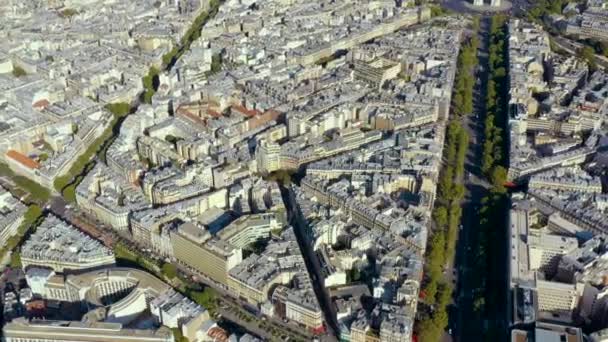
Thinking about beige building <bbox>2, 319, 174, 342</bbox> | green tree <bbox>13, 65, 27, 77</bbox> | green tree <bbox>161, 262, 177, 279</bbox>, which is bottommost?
green tree <bbox>161, 262, 177, 279</bbox>

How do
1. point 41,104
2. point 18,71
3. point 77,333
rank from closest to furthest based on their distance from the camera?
point 77,333, point 41,104, point 18,71

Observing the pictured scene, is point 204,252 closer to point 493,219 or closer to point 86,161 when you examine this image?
point 86,161

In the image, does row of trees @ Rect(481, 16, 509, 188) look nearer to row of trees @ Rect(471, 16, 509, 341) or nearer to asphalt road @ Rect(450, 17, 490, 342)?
row of trees @ Rect(471, 16, 509, 341)

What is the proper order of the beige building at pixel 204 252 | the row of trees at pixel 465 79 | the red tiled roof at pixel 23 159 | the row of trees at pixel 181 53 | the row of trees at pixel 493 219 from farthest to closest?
the row of trees at pixel 181 53, the row of trees at pixel 465 79, the red tiled roof at pixel 23 159, the beige building at pixel 204 252, the row of trees at pixel 493 219

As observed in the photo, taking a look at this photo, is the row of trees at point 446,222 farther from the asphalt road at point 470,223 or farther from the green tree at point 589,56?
the green tree at point 589,56

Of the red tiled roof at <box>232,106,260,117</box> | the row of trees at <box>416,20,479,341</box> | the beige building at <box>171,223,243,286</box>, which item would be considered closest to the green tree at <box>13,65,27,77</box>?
the red tiled roof at <box>232,106,260,117</box>

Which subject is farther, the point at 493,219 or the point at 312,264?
the point at 493,219

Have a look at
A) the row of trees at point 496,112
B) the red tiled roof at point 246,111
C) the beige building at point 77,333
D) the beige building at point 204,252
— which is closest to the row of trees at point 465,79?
the row of trees at point 496,112

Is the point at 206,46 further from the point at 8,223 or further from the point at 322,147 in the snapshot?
the point at 8,223

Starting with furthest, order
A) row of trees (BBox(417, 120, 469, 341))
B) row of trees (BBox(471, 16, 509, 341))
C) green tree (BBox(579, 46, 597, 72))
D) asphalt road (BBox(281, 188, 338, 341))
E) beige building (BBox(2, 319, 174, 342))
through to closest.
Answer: green tree (BBox(579, 46, 597, 72)) → row of trees (BBox(471, 16, 509, 341)) → asphalt road (BBox(281, 188, 338, 341)) → row of trees (BBox(417, 120, 469, 341)) → beige building (BBox(2, 319, 174, 342))

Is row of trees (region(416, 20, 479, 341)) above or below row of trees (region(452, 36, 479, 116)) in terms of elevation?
below

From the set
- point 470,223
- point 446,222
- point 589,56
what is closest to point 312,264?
point 446,222
